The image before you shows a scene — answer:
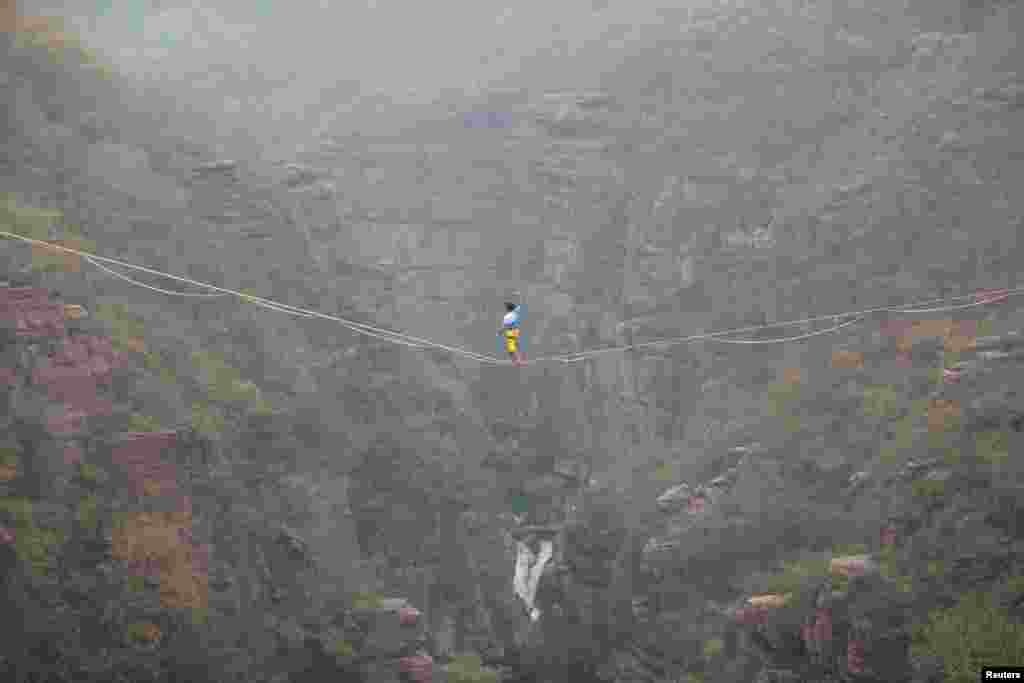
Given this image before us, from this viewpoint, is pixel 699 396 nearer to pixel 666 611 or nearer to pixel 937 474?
pixel 666 611

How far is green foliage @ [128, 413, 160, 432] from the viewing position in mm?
16406

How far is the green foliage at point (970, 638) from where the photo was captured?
507 inches

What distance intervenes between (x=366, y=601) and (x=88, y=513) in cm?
498

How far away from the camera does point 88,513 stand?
15.1 m

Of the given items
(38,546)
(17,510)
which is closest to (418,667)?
(38,546)

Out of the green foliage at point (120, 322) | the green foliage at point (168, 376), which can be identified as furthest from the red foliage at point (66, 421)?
the green foliage at point (168, 376)

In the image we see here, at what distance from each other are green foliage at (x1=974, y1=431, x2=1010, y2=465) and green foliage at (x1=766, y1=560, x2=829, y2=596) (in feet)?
9.21

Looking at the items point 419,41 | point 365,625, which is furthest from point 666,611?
point 419,41

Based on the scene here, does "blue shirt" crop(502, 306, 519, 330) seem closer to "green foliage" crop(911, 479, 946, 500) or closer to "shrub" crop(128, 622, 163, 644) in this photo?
"green foliage" crop(911, 479, 946, 500)

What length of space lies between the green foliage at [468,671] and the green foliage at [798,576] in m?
5.04

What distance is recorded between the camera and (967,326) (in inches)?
777

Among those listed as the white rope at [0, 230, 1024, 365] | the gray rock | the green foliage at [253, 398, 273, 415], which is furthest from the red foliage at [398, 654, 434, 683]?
the gray rock

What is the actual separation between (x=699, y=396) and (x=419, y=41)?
20.9m

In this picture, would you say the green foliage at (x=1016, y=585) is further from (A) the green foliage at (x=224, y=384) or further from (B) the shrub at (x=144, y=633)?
(A) the green foliage at (x=224, y=384)
